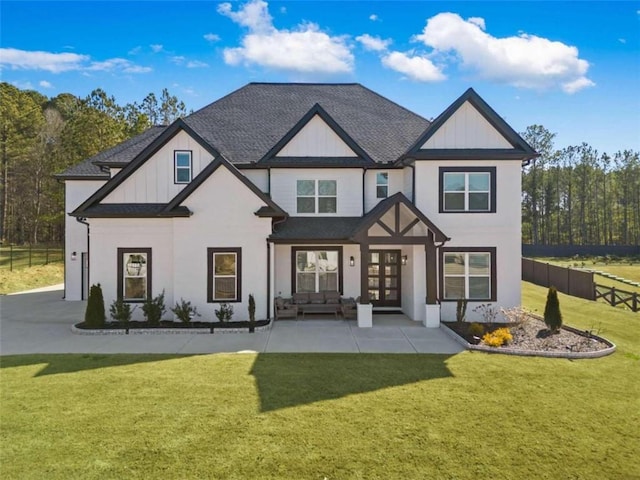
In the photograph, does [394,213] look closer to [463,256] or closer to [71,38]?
[463,256]

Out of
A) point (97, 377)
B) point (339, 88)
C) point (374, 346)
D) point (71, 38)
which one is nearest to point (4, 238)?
point (71, 38)

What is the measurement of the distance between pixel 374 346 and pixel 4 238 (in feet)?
174

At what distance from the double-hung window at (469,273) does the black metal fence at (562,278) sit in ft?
32.5

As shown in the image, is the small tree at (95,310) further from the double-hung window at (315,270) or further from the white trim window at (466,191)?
the white trim window at (466,191)

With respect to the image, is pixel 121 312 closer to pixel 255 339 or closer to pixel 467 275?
pixel 255 339

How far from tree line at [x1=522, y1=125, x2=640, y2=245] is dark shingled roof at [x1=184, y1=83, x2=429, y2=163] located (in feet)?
187

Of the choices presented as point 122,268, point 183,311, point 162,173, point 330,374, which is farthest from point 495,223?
point 122,268

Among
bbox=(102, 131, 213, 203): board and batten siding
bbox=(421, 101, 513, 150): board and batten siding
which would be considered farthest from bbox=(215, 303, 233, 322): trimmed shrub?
bbox=(421, 101, 513, 150): board and batten siding

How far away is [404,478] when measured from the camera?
211 inches

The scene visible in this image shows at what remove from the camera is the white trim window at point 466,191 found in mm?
15195

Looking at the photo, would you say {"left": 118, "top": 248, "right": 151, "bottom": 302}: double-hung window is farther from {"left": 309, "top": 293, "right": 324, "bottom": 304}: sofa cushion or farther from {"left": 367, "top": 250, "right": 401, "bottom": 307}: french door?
{"left": 367, "top": 250, "right": 401, "bottom": 307}: french door

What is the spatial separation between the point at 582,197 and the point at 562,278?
184ft

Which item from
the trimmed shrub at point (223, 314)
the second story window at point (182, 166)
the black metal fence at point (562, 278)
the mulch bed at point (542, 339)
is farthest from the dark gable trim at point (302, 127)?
the black metal fence at point (562, 278)

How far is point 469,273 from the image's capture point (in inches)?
599
